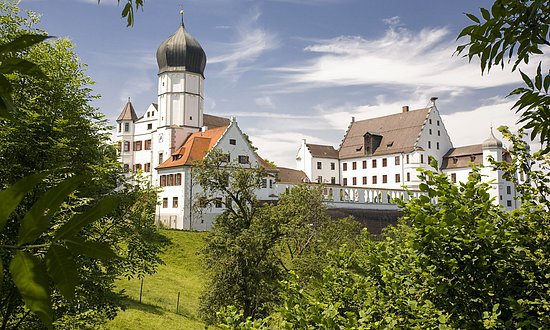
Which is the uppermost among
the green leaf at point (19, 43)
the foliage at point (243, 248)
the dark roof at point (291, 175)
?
the dark roof at point (291, 175)

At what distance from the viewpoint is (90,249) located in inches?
40.7

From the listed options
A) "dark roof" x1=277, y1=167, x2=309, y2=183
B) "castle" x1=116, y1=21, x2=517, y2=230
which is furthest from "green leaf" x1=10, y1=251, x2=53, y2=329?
"dark roof" x1=277, y1=167, x2=309, y2=183

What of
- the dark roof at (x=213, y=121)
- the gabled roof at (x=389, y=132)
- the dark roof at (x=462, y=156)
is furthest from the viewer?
the gabled roof at (x=389, y=132)

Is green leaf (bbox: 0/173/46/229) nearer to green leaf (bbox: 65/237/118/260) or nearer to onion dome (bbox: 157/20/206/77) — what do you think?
green leaf (bbox: 65/237/118/260)

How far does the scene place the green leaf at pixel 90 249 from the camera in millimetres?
1008

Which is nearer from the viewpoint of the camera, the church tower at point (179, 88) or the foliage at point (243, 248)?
the foliage at point (243, 248)

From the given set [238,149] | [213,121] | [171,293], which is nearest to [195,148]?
[238,149]

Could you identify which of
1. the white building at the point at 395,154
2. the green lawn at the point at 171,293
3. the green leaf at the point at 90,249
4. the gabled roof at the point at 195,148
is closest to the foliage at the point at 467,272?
the green leaf at the point at 90,249

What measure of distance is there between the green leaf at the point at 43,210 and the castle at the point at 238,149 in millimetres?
39511

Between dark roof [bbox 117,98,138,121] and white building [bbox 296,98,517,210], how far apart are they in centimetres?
2807

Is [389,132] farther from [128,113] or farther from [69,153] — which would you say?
[69,153]

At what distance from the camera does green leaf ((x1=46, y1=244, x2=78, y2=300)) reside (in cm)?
99

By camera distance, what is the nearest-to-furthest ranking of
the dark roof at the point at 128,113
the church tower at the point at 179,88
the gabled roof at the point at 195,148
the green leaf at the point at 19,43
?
the green leaf at the point at 19,43, the gabled roof at the point at 195,148, the church tower at the point at 179,88, the dark roof at the point at 128,113

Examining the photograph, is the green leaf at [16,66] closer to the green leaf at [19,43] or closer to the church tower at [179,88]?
the green leaf at [19,43]
